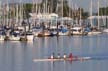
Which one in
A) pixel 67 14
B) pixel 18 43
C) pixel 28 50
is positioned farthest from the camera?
pixel 67 14

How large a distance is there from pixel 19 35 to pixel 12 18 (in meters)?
23.4

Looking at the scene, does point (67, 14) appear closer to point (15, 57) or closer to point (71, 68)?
point (15, 57)

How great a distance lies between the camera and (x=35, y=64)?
68.5 metres

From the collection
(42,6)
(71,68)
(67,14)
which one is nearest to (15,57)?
(71,68)

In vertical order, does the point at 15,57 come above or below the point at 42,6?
below

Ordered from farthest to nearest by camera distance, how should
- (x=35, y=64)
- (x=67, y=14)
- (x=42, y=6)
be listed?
(x=67, y=14) < (x=42, y=6) < (x=35, y=64)

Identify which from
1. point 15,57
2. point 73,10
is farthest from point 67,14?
point 15,57

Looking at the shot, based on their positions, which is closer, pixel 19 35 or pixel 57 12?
pixel 19 35

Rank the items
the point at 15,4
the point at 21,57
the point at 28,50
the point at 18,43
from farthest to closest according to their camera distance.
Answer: the point at 15,4
the point at 18,43
the point at 28,50
the point at 21,57

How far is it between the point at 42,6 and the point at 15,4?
17.4 meters

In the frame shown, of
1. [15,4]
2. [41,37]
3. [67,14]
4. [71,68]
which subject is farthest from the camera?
[67,14]

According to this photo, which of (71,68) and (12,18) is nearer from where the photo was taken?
(71,68)

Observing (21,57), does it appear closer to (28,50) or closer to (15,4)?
(28,50)

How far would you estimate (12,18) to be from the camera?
135 m
